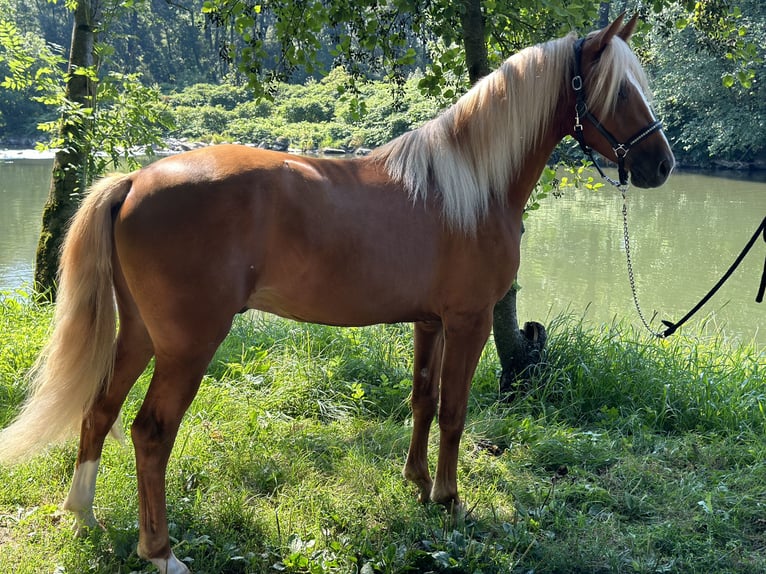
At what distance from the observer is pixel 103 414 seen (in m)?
2.45

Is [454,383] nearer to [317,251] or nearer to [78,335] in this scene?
[317,251]

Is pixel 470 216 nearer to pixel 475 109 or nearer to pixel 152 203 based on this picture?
pixel 475 109

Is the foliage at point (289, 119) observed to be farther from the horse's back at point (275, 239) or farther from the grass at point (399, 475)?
the horse's back at point (275, 239)

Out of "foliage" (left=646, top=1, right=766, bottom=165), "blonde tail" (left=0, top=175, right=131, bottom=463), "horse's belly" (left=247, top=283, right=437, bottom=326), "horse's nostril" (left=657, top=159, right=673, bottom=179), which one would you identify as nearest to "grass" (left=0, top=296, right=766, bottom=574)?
"blonde tail" (left=0, top=175, right=131, bottom=463)

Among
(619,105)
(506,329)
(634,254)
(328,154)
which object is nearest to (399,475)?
(506,329)

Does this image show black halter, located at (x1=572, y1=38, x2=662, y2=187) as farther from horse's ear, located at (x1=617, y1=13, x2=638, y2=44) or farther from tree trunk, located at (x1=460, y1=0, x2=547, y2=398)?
tree trunk, located at (x1=460, y1=0, x2=547, y2=398)

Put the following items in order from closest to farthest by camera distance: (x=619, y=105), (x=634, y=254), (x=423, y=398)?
(x=619, y=105) < (x=423, y=398) < (x=634, y=254)

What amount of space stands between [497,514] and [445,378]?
662 millimetres

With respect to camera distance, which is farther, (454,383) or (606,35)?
(454,383)

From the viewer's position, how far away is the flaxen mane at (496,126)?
2.53m

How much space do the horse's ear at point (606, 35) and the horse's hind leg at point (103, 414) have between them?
214 centimetres

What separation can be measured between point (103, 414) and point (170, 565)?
653 millimetres

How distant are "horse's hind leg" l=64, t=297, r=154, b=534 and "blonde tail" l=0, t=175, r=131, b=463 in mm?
48

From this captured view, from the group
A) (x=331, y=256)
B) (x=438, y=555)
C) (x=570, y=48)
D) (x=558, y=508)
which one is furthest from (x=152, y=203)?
(x=558, y=508)
